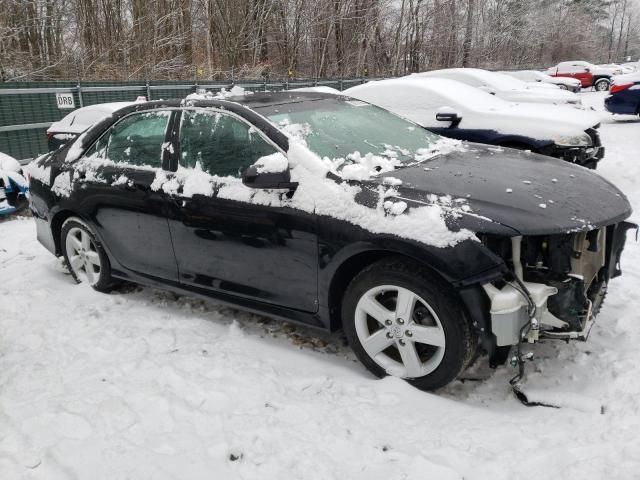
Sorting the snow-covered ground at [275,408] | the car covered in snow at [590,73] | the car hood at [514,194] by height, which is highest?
the car hood at [514,194]

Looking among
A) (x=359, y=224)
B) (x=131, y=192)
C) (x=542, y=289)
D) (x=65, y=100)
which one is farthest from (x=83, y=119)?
(x=542, y=289)

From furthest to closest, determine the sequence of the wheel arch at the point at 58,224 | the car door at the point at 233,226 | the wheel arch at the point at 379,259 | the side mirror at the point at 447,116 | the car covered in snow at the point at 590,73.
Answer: the car covered in snow at the point at 590,73
the side mirror at the point at 447,116
the wheel arch at the point at 58,224
the car door at the point at 233,226
the wheel arch at the point at 379,259

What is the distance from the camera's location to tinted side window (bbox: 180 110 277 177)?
11.6 feet

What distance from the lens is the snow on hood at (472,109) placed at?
705cm

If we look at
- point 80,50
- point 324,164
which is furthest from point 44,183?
point 80,50

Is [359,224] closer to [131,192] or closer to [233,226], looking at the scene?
[233,226]

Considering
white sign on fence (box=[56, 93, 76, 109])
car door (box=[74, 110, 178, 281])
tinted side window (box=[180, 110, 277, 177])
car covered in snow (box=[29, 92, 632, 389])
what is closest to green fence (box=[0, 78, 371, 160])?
white sign on fence (box=[56, 93, 76, 109])

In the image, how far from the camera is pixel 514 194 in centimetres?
296

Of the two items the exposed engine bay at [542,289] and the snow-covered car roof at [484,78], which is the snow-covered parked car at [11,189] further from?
the snow-covered car roof at [484,78]

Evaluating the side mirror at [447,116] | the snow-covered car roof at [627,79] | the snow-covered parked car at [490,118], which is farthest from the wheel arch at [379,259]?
the snow-covered car roof at [627,79]

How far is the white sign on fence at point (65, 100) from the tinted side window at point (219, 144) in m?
9.57

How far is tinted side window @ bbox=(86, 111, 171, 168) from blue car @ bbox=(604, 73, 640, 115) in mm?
13430

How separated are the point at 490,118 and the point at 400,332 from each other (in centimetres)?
507

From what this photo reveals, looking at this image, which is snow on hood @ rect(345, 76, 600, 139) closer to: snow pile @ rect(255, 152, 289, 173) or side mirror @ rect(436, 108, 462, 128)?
side mirror @ rect(436, 108, 462, 128)
